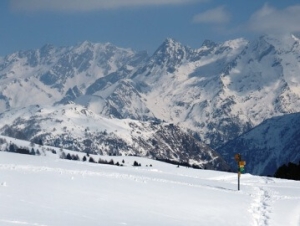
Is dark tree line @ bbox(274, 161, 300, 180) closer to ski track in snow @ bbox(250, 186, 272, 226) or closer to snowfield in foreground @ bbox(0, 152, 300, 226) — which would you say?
ski track in snow @ bbox(250, 186, 272, 226)

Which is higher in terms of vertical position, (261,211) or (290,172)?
(290,172)

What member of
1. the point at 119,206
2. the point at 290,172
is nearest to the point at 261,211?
the point at 119,206

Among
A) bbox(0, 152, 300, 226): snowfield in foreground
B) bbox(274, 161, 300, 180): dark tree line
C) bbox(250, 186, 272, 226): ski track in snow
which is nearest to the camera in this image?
bbox(0, 152, 300, 226): snowfield in foreground

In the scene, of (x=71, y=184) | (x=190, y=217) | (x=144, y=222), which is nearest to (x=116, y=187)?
(x=71, y=184)

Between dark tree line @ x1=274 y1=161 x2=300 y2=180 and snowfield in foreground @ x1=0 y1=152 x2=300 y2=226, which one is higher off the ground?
dark tree line @ x1=274 y1=161 x2=300 y2=180

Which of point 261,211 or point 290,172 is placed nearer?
point 261,211

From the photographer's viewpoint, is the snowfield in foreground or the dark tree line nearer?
the snowfield in foreground

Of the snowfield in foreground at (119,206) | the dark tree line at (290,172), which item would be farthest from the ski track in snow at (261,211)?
the dark tree line at (290,172)

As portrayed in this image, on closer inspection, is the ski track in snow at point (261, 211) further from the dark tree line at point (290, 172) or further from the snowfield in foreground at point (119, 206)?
the dark tree line at point (290, 172)

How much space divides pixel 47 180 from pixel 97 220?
1420cm

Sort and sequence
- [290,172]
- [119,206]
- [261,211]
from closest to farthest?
[119,206] < [261,211] < [290,172]

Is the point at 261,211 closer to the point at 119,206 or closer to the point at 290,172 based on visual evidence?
the point at 119,206

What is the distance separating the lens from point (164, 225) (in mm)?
26234

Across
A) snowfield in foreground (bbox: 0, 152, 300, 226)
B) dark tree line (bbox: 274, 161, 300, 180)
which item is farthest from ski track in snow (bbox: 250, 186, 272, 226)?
dark tree line (bbox: 274, 161, 300, 180)
